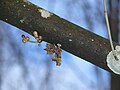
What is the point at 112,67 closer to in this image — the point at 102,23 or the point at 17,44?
the point at 102,23

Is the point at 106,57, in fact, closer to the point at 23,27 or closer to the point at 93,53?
the point at 93,53

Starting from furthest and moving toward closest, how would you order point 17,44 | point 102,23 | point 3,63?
point 3,63 < point 17,44 < point 102,23

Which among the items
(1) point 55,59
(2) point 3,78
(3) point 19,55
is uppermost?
(1) point 55,59

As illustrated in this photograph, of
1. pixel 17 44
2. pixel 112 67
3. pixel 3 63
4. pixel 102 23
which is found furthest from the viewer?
pixel 3 63

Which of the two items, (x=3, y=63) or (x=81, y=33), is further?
(x=3, y=63)

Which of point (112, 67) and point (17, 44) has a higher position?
point (112, 67)

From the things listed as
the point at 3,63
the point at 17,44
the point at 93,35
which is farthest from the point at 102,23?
the point at 93,35

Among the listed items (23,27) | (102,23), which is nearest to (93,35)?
(23,27)
